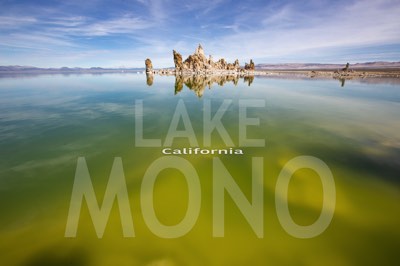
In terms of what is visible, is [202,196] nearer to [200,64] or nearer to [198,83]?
[198,83]

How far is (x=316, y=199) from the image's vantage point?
8562 millimetres

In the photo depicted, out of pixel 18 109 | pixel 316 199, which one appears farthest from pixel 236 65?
pixel 316 199

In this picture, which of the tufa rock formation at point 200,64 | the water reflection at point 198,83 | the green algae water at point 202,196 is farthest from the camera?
the tufa rock formation at point 200,64

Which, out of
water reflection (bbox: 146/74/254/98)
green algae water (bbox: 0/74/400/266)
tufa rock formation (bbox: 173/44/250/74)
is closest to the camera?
green algae water (bbox: 0/74/400/266)

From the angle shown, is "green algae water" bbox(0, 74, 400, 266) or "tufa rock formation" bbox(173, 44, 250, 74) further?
"tufa rock formation" bbox(173, 44, 250, 74)

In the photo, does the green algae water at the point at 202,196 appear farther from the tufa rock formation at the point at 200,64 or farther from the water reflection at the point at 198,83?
the tufa rock formation at the point at 200,64

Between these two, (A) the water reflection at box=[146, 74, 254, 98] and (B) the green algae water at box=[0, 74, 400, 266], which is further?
(A) the water reflection at box=[146, 74, 254, 98]

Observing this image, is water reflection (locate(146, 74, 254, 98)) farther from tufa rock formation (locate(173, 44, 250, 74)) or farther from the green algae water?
tufa rock formation (locate(173, 44, 250, 74))

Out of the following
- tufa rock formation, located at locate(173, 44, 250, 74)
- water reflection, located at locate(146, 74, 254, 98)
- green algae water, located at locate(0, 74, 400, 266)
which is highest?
tufa rock formation, located at locate(173, 44, 250, 74)

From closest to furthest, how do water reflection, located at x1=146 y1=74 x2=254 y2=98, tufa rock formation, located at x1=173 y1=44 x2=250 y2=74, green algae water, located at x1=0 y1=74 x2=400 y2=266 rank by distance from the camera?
green algae water, located at x1=0 y1=74 x2=400 y2=266
water reflection, located at x1=146 y1=74 x2=254 y2=98
tufa rock formation, located at x1=173 y1=44 x2=250 y2=74

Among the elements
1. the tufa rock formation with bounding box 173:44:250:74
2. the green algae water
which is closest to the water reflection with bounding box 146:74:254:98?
the green algae water

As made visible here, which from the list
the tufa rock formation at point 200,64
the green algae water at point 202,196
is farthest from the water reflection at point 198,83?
the tufa rock formation at point 200,64

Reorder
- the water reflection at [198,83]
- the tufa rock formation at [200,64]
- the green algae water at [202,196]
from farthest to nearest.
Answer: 1. the tufa rock formation at [200,64]
2. the water reflection at [198,83]
3. the green algae water at [202,196]

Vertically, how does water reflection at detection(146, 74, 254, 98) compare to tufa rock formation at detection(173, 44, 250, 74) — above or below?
below
